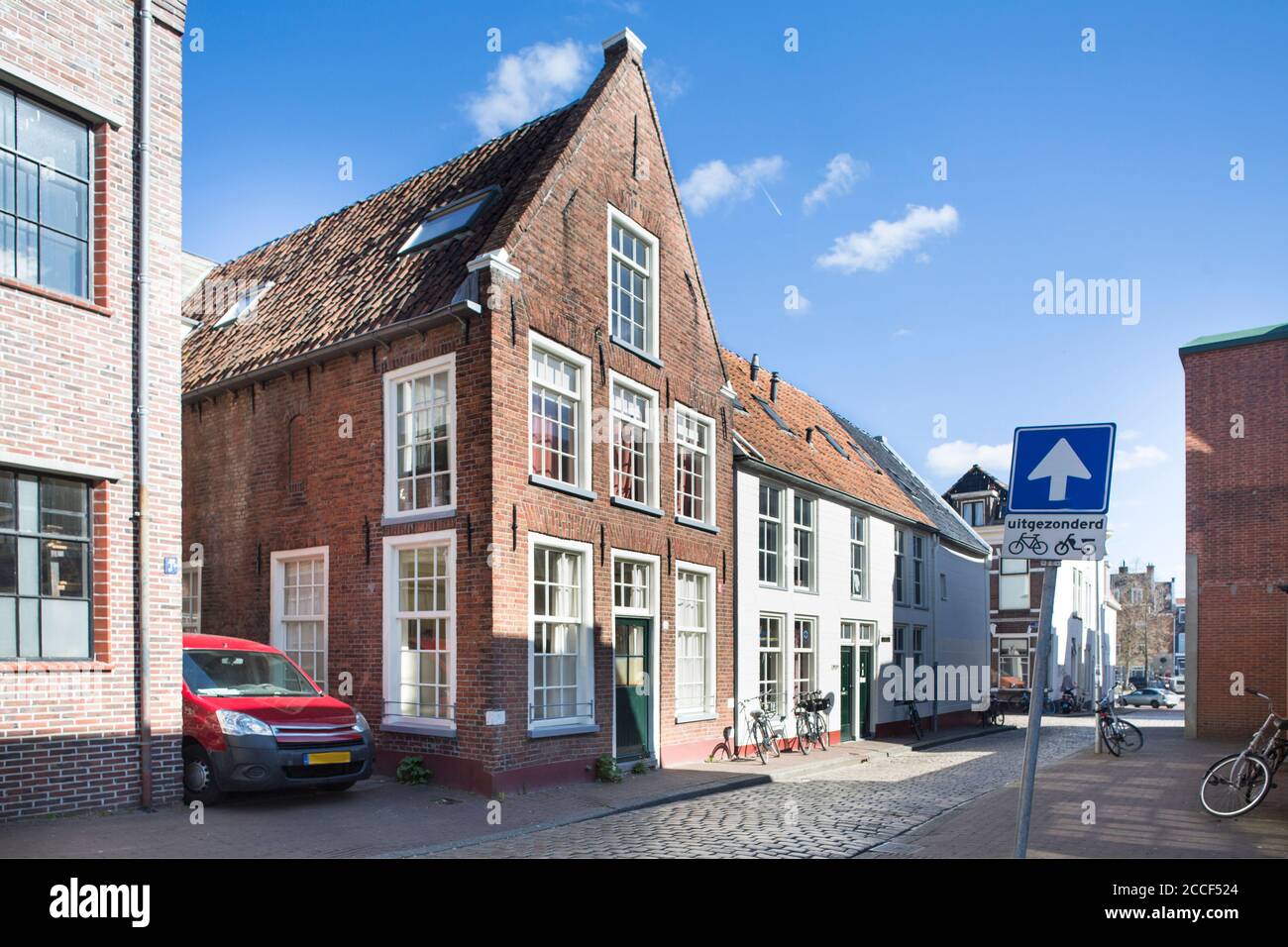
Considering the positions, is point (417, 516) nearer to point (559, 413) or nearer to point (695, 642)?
point (559, 413)

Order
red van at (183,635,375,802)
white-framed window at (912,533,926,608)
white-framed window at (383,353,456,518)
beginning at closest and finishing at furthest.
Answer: red van at (183,635,375,802), white-framed window at (383,353,456,518), white-framed window at (912,533,926,608)

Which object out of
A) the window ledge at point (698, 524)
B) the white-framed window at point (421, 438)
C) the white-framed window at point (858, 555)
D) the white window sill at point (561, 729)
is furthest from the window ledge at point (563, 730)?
the white-framed window at point (858, 555)

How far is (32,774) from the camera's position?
954 centimetres

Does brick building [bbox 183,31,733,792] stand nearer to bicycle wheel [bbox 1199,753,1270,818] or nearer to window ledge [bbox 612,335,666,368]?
window ledge [bbox 612,335,666,368]

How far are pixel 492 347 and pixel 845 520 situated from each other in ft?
42.1

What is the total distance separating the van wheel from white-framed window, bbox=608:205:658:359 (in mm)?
8207

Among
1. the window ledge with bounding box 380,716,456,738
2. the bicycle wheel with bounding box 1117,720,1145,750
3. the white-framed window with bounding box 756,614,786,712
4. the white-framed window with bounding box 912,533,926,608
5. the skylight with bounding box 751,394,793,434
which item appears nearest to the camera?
the window ledge with bounding box 380,716,456,738

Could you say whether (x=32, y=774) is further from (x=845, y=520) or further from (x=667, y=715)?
(x=845, y=520)

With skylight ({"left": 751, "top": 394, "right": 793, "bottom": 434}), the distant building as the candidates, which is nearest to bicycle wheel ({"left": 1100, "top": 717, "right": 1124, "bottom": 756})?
skylight ({"left": 751, "top": 394, "right": 793, "bottom": 434})

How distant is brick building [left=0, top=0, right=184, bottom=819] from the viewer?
384 inches

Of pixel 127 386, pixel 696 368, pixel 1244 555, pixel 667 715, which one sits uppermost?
pixel 696 368
